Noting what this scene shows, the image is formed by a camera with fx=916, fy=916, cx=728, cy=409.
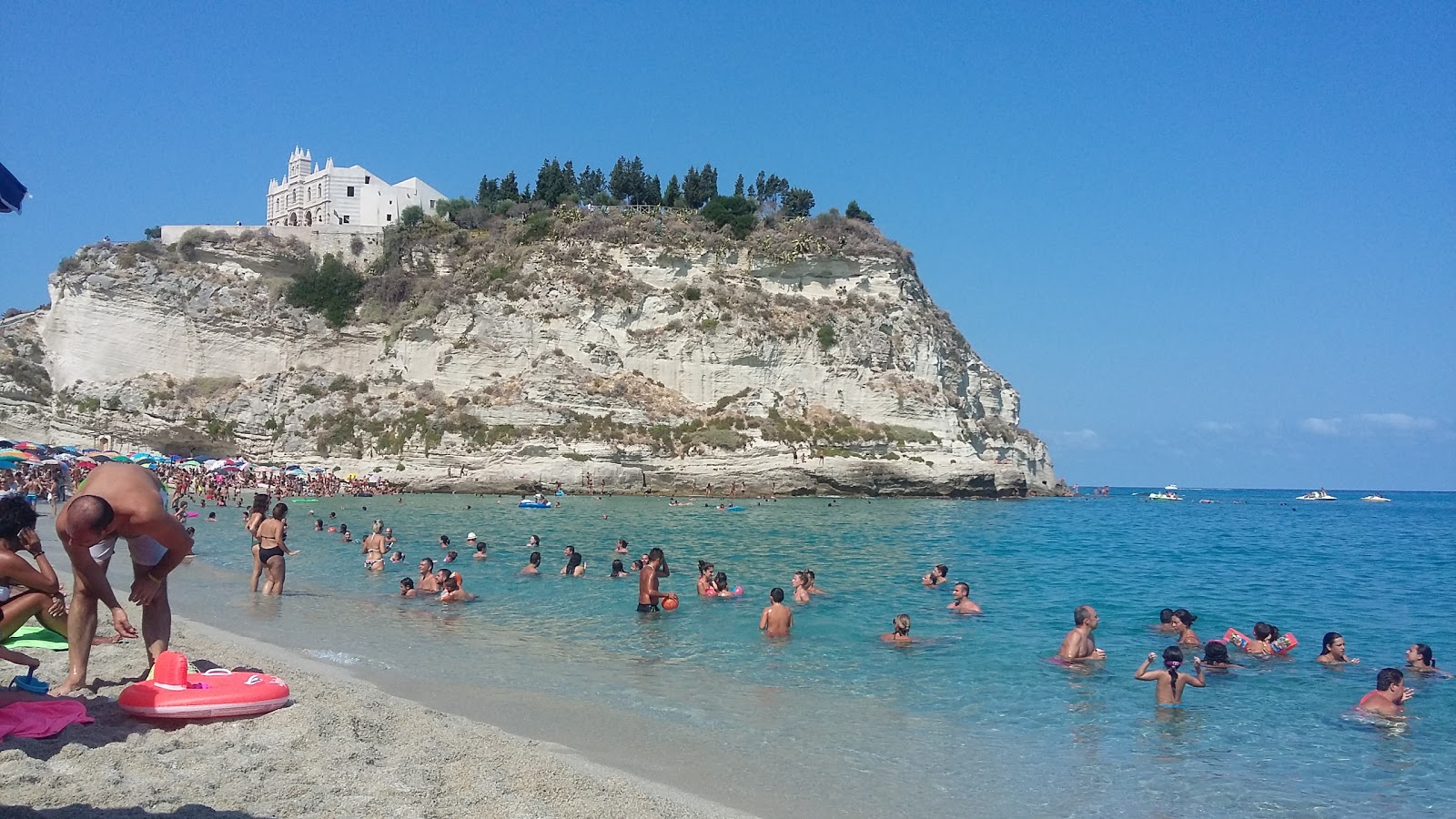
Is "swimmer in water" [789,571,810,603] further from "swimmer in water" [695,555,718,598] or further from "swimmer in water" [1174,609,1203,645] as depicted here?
"swimmer in water" [1174,609,1203,645]

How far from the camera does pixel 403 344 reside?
55.1 meters

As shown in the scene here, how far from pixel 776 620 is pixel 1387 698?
273 inches

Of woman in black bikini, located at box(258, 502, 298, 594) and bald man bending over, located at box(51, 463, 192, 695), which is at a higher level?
bald man bending over, located at box(51, 463, 192, 695)

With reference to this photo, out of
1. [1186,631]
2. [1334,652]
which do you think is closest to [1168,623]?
[1186,631]

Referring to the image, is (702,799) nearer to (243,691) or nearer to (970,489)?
(243,691)

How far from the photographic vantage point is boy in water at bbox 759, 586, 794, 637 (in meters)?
12.6

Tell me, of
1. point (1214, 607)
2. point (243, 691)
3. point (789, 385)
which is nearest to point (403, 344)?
point (789, 385)

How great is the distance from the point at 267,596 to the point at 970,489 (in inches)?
1767

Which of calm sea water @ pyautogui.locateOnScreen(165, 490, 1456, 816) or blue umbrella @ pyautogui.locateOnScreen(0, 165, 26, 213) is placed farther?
calm sea water @ pyautogui.locateOnScreen(165, 490, 1456, 816)

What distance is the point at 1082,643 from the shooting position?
1152cm

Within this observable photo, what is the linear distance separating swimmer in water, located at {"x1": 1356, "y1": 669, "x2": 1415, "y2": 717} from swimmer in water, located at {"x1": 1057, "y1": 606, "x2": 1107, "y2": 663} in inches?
112

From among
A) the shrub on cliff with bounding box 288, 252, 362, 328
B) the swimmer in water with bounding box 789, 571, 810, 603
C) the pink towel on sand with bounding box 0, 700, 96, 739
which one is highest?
the shrub on cliff with bounding box 288, 252, 362, 328

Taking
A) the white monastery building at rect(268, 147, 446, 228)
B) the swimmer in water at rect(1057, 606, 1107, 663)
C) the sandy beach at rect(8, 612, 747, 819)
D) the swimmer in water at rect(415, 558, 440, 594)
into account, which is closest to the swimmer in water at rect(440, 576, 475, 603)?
the swimmer in water at rect(415, 558, 440, 594)

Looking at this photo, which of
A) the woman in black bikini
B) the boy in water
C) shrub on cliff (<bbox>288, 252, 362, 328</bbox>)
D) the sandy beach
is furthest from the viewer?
shrub on cliff (<bbox>288, 252, 362, 328</bbox>)
